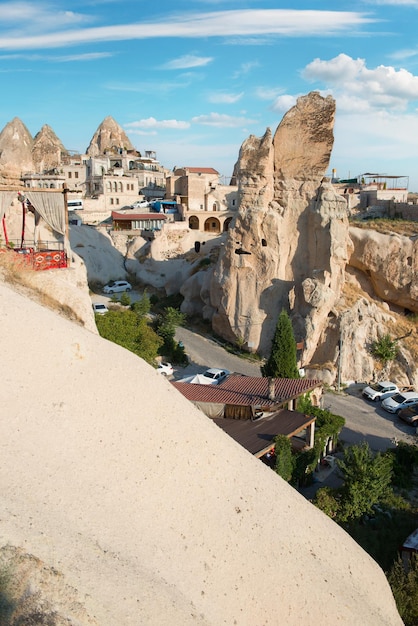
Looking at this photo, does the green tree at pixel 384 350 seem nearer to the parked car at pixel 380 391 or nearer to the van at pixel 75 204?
the parked car at pixel 380 391

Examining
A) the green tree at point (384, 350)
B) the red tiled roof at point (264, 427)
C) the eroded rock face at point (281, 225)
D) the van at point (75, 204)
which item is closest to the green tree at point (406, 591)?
the red tiled roof at point (264, 427)

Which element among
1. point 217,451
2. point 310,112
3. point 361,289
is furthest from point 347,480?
point 310,112

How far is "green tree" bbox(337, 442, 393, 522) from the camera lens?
11.8 meters

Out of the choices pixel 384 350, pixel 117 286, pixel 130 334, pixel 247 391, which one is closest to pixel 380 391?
pixel 384 350

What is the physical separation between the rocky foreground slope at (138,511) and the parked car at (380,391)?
12.9 meters

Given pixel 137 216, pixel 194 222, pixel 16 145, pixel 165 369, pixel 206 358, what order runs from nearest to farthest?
1. pixel 165 369
2. pixel 206 358
3. pixel 137 216
4. pixel 194 222
5. pixel 16 145

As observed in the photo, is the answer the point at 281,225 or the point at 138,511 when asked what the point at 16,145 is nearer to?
the point at 281,225

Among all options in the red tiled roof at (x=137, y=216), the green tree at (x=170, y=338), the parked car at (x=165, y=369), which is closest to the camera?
the parked car at (x=165, y=369)

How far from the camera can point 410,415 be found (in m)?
18.5

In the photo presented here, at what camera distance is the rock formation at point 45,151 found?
212 ft

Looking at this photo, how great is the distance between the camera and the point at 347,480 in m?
12.4

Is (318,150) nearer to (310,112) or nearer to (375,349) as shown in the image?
(310,112)

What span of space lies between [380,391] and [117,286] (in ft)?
52.5

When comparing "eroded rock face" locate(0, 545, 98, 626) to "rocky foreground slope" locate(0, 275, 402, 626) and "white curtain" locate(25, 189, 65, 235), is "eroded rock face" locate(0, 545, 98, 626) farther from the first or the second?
"white curtain" locate(25, 189, 65, 235)
